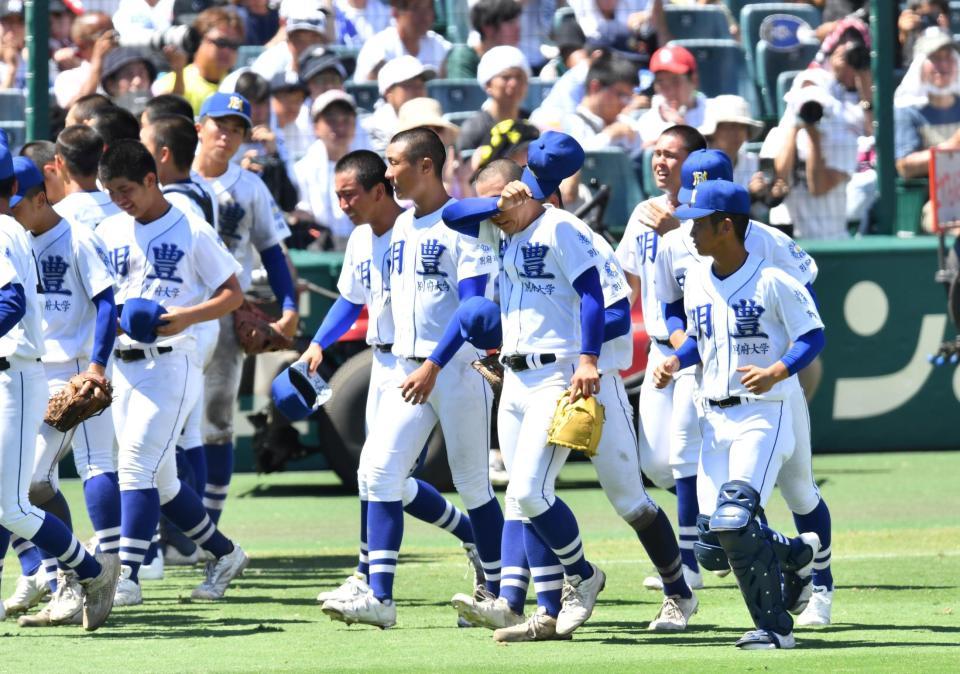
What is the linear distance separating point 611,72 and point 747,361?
6.82m

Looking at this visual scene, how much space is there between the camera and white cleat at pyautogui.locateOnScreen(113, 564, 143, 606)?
767 centimetres

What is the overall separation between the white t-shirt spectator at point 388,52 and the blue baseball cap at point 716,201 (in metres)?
7.30

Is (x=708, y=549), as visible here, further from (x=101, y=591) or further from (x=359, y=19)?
(x=359, y=19)

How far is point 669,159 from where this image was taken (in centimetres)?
798

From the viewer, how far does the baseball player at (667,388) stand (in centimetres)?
795

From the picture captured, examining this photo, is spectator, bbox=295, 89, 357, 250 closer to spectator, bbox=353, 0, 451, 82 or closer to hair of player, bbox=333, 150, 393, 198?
spectator, bbox=353, 0, 451, 82

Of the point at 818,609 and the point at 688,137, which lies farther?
the point at 688,137

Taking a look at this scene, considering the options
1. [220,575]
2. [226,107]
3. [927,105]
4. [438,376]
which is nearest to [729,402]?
[438,376]

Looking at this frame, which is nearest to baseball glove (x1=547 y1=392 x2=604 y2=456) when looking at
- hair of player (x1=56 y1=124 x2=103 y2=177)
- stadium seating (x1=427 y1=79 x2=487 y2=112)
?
hair of player (x1=56 y1=124 x2=103 y2=177)

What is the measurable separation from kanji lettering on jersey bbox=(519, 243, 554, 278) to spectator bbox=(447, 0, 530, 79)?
23.6ft

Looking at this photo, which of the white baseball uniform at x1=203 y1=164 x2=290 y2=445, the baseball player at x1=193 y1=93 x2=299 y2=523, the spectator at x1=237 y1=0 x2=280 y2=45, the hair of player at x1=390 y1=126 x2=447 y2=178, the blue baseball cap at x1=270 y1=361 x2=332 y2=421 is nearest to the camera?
the hair of player at x1=390 y1=126 x2=447 y2=178

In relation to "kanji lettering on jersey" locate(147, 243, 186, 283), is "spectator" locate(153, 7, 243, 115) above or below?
above

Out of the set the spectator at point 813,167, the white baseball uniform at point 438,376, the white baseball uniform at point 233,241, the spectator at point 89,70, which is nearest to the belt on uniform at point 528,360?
the white baseball uniform at point 438,376

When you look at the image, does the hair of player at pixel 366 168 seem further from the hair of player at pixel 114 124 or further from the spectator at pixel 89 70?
the spectator at pixel 89 70
